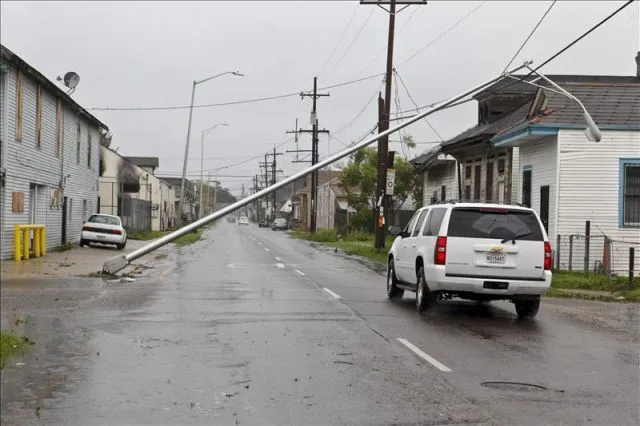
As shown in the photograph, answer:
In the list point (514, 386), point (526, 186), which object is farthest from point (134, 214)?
point (514, 386)

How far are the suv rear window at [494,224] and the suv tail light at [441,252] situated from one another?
157 mm

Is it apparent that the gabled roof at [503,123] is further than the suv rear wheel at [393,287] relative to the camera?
Yes

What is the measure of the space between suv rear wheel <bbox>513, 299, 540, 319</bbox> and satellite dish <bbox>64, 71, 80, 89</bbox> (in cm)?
1638

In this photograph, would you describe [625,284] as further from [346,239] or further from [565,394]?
[346,239]

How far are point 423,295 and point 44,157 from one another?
32.3ft

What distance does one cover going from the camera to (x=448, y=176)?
38250mm

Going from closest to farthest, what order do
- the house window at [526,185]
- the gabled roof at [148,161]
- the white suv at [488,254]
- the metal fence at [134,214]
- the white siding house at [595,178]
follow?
the white suv at [488,254], the white siding house at [595,178], the house window at [526,185], the metal fence at [134,214], the gabled roof at [148,161]

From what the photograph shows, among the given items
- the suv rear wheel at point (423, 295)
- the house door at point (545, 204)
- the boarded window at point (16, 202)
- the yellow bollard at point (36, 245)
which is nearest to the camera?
the suv rear wheel at point (423, 295)

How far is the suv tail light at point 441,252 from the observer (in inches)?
490

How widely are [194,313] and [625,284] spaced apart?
11.6 meters

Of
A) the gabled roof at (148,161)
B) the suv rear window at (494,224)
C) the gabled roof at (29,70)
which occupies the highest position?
the gabled roof at (148,161)

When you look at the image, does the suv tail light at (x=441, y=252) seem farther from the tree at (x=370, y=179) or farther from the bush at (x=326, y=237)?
the bush at (x=326, y=237)

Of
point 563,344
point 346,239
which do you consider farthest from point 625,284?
point 346,239

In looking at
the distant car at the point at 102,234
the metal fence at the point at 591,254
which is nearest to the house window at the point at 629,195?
the metal fence at the point at 591,254
